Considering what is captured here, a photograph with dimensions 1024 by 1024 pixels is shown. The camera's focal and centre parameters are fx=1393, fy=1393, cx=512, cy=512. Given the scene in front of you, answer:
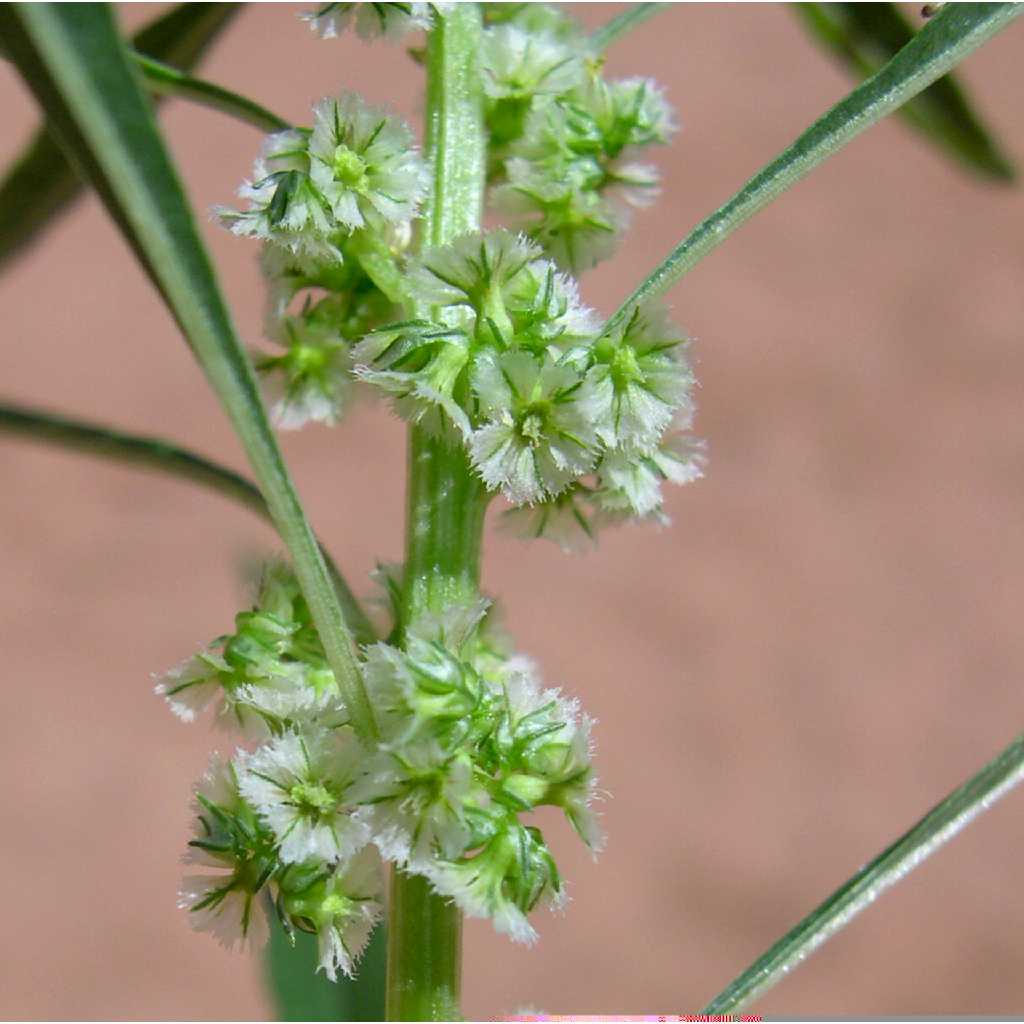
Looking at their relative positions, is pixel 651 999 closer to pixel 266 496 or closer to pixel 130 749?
pixel 130 749

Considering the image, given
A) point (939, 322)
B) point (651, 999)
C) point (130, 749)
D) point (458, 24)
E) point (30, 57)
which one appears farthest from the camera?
point (939, 322)

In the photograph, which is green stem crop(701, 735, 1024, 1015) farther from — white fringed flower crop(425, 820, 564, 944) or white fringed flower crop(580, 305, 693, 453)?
white fringed flower crop(580, 305, 693, 453)

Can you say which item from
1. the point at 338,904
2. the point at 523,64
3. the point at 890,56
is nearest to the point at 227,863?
the point at 338,904

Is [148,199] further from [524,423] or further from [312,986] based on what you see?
[312,986]

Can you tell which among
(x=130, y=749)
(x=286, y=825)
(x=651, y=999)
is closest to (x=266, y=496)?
(x=286, y=825)

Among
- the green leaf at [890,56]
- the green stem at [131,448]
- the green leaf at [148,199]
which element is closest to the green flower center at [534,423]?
the green leaf at [148,199]

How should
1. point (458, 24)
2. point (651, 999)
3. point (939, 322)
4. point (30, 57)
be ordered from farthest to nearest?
point (939, 322)
point (651, 999)
point (458, 24)
point (30, 57)

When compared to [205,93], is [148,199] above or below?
below
